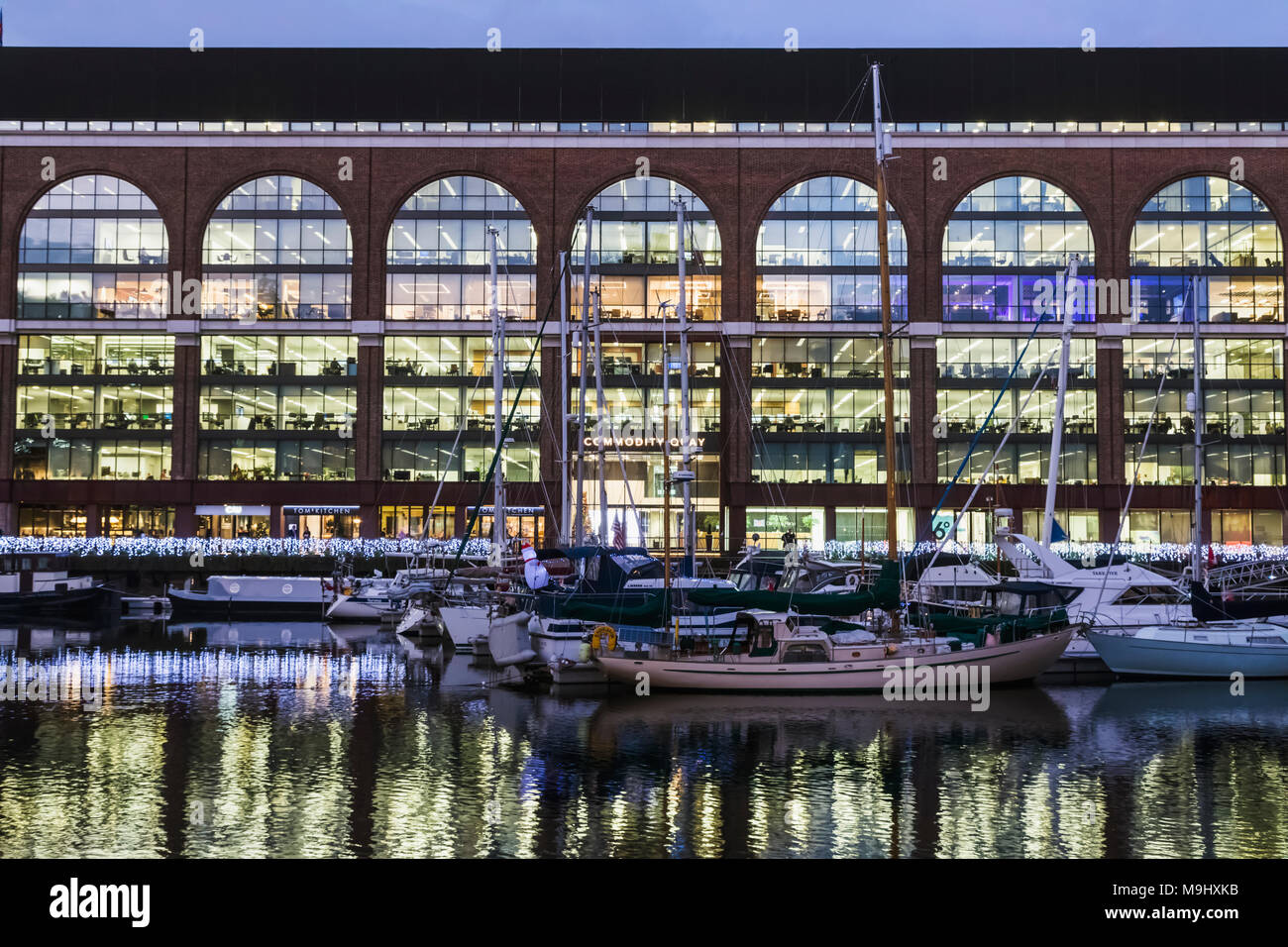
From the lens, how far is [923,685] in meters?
35.7

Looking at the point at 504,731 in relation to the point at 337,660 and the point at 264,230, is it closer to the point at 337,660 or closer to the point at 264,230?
the point at 337,660

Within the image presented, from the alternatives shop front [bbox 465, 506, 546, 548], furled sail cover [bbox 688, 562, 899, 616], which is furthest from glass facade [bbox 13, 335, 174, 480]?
furled sail cover [bbox 688, 562, 899, 616]

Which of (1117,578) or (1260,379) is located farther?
(1260,379)

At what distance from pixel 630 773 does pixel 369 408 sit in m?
69.6

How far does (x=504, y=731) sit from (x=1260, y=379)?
3125 inches

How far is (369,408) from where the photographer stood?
9062 cm

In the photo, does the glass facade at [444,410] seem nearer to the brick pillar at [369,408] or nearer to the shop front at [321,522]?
the brick pillar at [369,408]

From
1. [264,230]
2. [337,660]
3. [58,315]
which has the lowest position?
[337,660]

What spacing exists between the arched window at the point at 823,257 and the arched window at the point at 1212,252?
729 inches

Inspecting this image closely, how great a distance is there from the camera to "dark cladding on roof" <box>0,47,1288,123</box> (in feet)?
299

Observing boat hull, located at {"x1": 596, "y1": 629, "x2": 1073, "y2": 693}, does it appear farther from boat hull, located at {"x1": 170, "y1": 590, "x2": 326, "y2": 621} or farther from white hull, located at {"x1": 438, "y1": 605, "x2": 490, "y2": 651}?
boat hull, located at {"x1": 170, "y1": 590, "x2": 326, "y2": 621}
